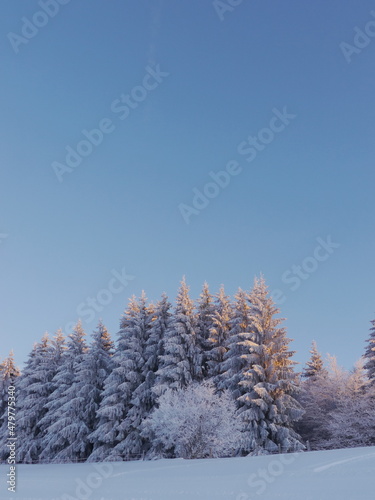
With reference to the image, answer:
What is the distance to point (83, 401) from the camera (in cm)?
4053

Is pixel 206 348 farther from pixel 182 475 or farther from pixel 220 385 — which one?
pixel 182 475

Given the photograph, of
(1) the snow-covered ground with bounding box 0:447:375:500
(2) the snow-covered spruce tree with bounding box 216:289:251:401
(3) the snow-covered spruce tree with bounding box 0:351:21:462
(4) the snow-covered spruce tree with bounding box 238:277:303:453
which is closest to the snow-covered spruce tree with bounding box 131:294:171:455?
(2) the snow-covered spruce tree with bounding box 216:289:251:401

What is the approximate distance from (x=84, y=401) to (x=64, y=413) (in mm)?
1971

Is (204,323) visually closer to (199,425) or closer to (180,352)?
(180,352)

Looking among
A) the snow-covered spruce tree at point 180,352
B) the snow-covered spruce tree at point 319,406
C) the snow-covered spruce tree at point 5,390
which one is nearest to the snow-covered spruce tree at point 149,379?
the snow-covered spruce tree at point 180,352

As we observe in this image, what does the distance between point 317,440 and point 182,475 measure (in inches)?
981

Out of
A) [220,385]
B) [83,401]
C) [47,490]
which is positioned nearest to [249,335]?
[220,385]

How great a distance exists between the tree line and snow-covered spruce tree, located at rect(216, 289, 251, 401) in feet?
0.32

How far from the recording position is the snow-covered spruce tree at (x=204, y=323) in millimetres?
38963

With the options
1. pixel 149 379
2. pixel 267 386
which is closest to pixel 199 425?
pixel 267 386

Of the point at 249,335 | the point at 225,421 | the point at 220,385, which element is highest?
the point at 249,335

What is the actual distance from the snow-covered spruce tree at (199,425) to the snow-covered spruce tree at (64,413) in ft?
38.0

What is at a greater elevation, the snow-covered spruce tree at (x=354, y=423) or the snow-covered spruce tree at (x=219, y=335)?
the snow-covered spruce tree at (x=219, y=335)

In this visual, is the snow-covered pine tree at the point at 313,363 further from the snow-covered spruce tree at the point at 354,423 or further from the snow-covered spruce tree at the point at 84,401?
the snow-covered spruce tree at the point at 84,401
